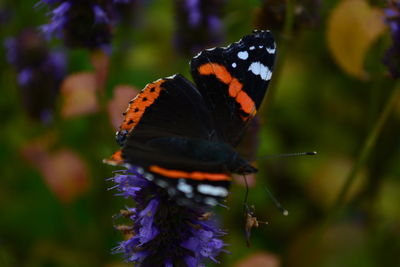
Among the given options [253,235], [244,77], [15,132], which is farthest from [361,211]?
[15,132]

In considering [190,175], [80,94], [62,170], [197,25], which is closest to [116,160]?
[190,175]

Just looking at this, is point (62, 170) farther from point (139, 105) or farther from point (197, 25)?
point (139, 105)

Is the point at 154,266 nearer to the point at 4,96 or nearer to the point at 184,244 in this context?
the point at 184,244

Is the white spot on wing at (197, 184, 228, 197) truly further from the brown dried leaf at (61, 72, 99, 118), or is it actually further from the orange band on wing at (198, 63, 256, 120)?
the brown dried leaf at (61, 72, 99, 118)

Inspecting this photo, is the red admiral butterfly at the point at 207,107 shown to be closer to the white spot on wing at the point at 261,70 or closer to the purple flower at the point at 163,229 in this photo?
the white spot on wing at the point at 261,70

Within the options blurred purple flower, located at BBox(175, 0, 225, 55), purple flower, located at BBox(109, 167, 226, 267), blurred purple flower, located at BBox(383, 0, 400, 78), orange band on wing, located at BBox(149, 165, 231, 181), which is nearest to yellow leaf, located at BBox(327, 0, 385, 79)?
blurred purple flower, located at BBox(383, 0, 400, 78)
